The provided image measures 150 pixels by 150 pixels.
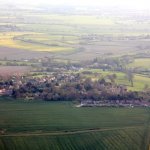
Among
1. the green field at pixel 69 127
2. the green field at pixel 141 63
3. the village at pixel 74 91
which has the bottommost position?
the green field at pixel 69 127

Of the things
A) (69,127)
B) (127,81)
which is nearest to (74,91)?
(127,81)

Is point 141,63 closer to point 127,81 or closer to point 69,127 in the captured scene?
point 127,81

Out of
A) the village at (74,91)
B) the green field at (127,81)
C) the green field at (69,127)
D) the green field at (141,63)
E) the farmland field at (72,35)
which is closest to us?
the green field at (69,127)

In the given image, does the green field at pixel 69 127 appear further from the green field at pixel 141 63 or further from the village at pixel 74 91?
the green field at pixel 141 63

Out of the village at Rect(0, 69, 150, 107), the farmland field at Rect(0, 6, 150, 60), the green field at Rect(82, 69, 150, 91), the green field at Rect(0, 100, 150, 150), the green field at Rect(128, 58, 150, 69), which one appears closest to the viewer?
the green field at Rect(0, 100, 150, 150)

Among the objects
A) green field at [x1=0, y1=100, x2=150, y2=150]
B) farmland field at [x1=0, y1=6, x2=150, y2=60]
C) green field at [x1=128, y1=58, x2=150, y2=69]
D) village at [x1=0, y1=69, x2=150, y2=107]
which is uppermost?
farmland field at [x1=0, y1=6, x2=150, y2=60]

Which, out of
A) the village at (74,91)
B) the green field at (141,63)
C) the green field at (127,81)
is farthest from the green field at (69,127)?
the green field at (141,63)

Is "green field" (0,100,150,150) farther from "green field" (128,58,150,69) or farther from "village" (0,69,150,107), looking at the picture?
"green field" (128,58,150,69)

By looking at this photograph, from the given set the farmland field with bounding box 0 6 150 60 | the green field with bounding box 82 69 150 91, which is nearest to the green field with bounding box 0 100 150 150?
the green field with bounding box 82 69 150 91

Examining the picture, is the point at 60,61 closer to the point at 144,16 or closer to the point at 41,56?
the point at 41,56
